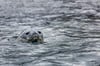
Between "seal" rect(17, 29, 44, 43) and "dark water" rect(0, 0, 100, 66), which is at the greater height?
"seal" rect(17, 29, 44, 43)

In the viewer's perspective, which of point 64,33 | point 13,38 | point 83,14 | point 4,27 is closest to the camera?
point 13,38

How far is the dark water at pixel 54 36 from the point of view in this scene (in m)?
10.7

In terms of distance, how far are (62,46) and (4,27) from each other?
4310mm

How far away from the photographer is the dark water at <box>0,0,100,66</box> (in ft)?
35.1

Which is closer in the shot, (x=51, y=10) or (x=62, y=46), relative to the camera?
(x=62, y=46)

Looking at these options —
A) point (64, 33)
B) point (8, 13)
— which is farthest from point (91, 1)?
point (64, 33)

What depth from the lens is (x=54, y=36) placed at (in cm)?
1389

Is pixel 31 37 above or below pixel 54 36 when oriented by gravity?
above

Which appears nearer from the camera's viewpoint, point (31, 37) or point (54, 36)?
point (31, 37)

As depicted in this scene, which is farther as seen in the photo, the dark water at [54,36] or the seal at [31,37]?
the seal at [31,37]

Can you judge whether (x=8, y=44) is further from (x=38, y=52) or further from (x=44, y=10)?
(x=44, y=10)

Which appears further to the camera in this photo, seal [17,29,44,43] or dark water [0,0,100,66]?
seal [17,29,44,43]

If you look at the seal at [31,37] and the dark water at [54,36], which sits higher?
the seal at [31,37]

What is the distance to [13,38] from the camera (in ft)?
44.5
